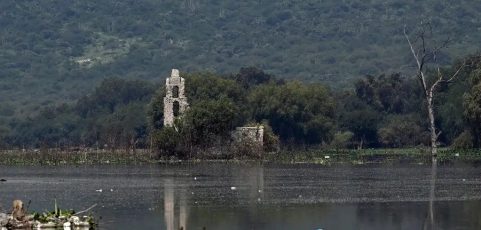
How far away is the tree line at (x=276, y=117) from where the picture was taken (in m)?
100

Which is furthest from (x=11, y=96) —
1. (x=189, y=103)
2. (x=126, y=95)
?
(x=189, y=103)

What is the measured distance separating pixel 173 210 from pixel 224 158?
4821 centimetres

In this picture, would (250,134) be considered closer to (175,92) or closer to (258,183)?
(175,92)

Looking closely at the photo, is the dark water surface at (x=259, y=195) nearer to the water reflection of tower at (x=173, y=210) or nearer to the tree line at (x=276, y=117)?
the water reflection of tower at (x=173, y=210)

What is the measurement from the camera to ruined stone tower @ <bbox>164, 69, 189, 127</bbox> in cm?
10688

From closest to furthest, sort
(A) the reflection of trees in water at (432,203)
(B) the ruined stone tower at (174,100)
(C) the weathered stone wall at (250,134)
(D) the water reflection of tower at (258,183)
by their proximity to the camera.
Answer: (A) the reflection of trees in water at (432,203) < (D) the water reflection of tower at (258,183) < (C) the weathered stone wall at (250,134) < (B) the ruined stone tower at (174,100)

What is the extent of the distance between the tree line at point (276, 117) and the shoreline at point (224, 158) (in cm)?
128

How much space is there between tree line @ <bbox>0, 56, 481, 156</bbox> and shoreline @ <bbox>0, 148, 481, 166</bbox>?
1284 mm

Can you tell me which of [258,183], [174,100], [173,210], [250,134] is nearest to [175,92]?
[174,100]

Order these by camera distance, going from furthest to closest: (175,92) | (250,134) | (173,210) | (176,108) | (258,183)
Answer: (175,92) < (176,108) < (250,134) < (258,183) < (173,210)

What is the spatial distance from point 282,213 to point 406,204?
5644 millimetres

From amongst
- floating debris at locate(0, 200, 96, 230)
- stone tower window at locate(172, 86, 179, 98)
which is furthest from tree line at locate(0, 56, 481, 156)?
floating debris at locate(0, 200, 96, 230)

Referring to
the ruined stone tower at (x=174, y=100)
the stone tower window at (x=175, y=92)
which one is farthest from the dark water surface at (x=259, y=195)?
the stone tower window at (x=175, y=92)

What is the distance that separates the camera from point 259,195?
2327 inches
